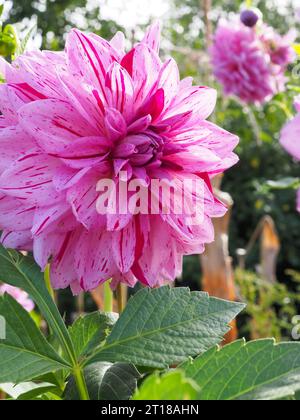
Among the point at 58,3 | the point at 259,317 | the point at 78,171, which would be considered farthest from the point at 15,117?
the point at 58,3

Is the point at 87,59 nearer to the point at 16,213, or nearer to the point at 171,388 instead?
the point at 16,213

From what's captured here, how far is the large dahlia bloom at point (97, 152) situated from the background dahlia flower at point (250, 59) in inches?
42.3

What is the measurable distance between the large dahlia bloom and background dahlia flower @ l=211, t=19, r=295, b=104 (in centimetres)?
107

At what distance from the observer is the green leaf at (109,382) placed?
0.32 meters

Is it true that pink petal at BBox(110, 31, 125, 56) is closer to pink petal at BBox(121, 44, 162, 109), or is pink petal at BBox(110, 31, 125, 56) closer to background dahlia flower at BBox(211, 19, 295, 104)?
pink petal at BBox(121, 44, 162, 109)

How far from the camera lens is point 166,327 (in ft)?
1.06

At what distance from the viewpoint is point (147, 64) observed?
1.28 ft

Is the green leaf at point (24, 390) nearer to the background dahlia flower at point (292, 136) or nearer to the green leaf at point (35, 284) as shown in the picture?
the green leaf at point (35, 284)

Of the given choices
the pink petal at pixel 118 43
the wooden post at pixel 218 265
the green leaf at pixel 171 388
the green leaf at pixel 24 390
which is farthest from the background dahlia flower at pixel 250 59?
the green leaf at pixel 171 388

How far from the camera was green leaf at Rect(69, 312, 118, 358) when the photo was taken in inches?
13.4

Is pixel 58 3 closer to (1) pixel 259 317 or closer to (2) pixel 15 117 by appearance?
(1) pixel 259 317

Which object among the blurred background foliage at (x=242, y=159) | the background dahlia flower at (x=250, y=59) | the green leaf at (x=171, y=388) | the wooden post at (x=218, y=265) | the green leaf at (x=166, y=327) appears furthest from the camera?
the blurred background foliage at (x=242, y=159)
